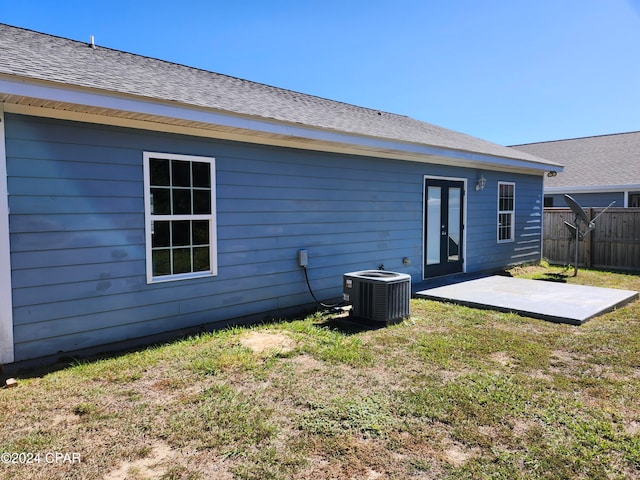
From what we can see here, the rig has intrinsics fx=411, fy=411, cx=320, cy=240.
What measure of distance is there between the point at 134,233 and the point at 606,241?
1139 centimetres

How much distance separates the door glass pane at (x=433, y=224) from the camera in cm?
807

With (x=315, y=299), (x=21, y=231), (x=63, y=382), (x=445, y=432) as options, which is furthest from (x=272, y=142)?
(x=445, y=432)

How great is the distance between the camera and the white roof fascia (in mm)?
3393

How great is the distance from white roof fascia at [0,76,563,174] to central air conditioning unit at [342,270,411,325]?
199 centimetres

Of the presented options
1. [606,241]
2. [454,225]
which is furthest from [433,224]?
[606,241]

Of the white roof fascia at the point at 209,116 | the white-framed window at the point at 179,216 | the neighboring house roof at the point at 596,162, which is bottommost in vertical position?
the white-framed window at the point at 179,216

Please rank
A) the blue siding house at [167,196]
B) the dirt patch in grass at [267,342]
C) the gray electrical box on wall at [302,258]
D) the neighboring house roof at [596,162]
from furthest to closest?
the neighboring house roof at [596,162], the gray electrical box on wall at [302,258], the dirt patch in grass at [267,342], the blue siding house at [167,196]

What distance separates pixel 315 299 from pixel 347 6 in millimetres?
6346

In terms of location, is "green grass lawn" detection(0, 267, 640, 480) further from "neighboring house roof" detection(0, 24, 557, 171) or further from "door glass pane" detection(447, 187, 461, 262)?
"door glass pane" detection(447, 187, 461, 262)

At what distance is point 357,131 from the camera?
6039mm
